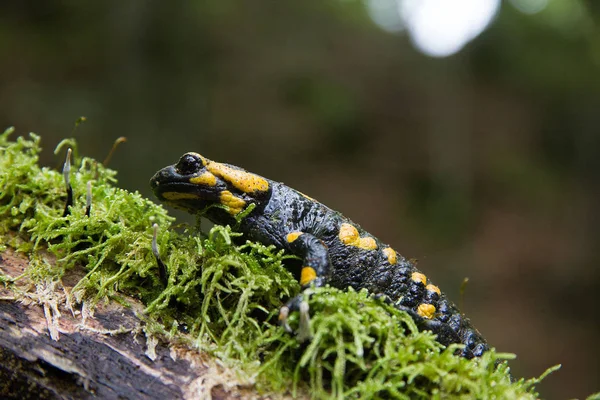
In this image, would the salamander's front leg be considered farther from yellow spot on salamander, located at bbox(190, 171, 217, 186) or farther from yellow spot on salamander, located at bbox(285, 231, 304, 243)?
yellow spot on salamander, located at bbox(190, 171, 217, 186)

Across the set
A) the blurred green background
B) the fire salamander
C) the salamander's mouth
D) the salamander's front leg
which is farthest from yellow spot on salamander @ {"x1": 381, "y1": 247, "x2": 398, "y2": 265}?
the blurred green background

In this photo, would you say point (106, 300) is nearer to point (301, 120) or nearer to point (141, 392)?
point (141, 392)

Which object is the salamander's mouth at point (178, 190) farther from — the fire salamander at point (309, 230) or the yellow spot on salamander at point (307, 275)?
the yellow spot on salamander at point (307, 275)

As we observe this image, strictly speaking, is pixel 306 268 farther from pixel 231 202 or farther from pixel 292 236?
pixel 231 202

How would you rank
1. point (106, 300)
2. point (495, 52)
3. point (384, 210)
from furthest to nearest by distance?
point (495, 52), point (384, 210), point (106, 300)

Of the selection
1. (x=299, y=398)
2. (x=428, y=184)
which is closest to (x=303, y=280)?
(x=299, y=398)

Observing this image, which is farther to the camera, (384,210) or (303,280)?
(384,210)
